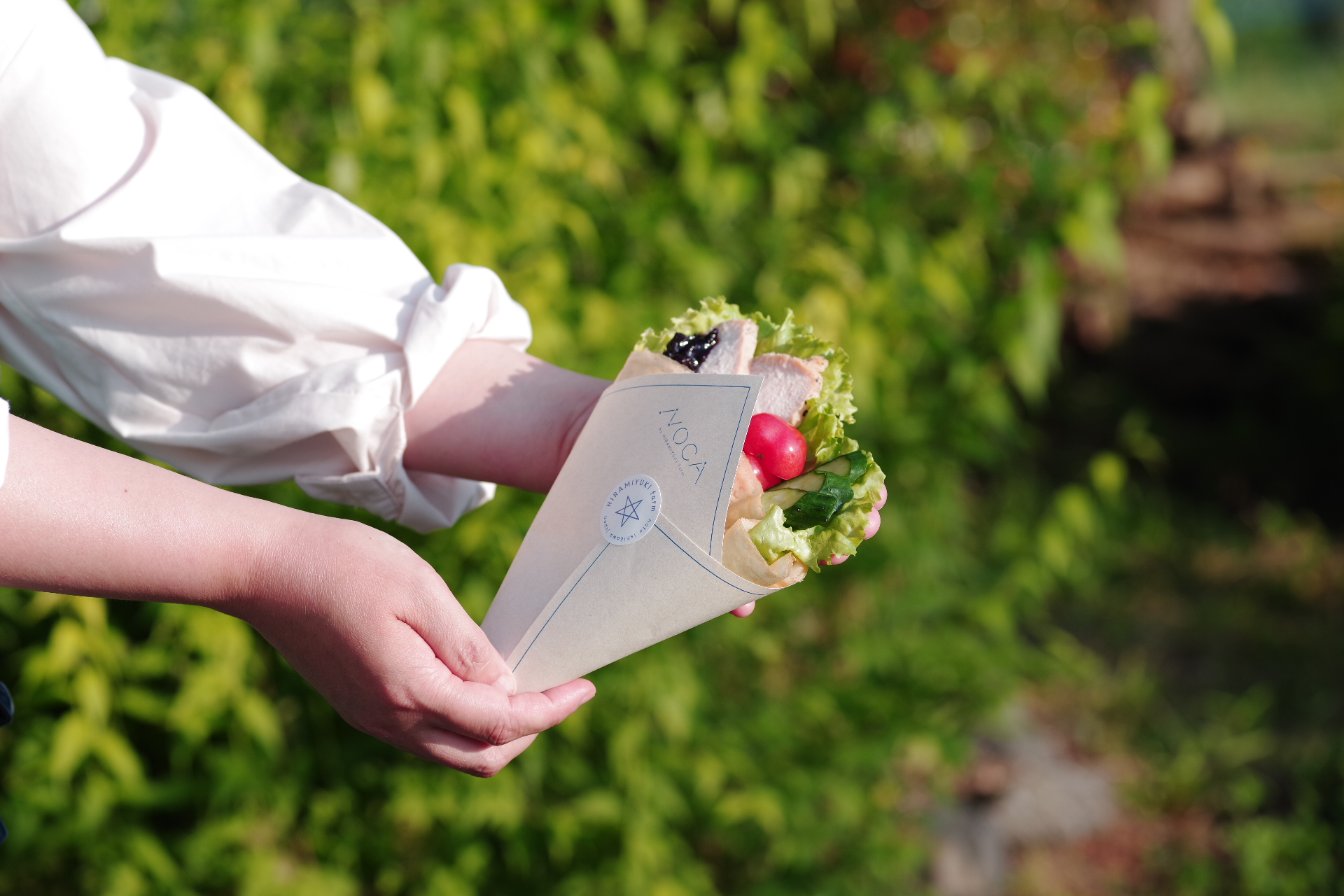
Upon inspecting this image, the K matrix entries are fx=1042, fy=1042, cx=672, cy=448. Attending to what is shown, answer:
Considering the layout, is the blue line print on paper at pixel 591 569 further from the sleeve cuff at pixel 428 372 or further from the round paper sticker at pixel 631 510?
the sleeve cuff at pixel 428 372

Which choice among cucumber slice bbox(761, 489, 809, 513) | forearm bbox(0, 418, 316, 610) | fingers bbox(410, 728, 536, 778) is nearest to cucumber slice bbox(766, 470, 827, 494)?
cucumber slice bbox(761, 489, 809, 513)

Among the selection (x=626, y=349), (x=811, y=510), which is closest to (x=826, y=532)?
(x=811, y=510)

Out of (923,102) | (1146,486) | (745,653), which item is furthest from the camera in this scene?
(1146,486)

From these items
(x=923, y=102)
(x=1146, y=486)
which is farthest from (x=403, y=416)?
(x=1146, y=486)

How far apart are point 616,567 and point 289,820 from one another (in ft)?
5.44

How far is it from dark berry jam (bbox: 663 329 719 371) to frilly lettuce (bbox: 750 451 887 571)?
199mm

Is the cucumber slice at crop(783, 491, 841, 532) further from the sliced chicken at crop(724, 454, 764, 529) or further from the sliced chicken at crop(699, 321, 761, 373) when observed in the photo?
the sliced chicken at crop(699, 321, 761, 373)

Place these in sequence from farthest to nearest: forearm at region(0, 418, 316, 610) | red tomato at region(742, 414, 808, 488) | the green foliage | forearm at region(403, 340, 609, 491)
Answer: the green foliage
forearm at region(403, 340, 609, 491)
red tomato at region(742, 414, 808, 488)
forearm at region(0, 418, 316, 610)

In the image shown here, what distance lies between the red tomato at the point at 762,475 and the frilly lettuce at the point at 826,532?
4cm

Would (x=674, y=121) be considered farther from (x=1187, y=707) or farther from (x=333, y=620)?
(x=1187, y=707)

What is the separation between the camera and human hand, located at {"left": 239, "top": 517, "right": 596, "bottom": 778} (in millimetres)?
977

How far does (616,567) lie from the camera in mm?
1074

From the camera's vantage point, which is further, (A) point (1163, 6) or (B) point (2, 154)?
(A) point (1163, 6)

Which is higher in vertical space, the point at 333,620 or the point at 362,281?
the point at 362,281
